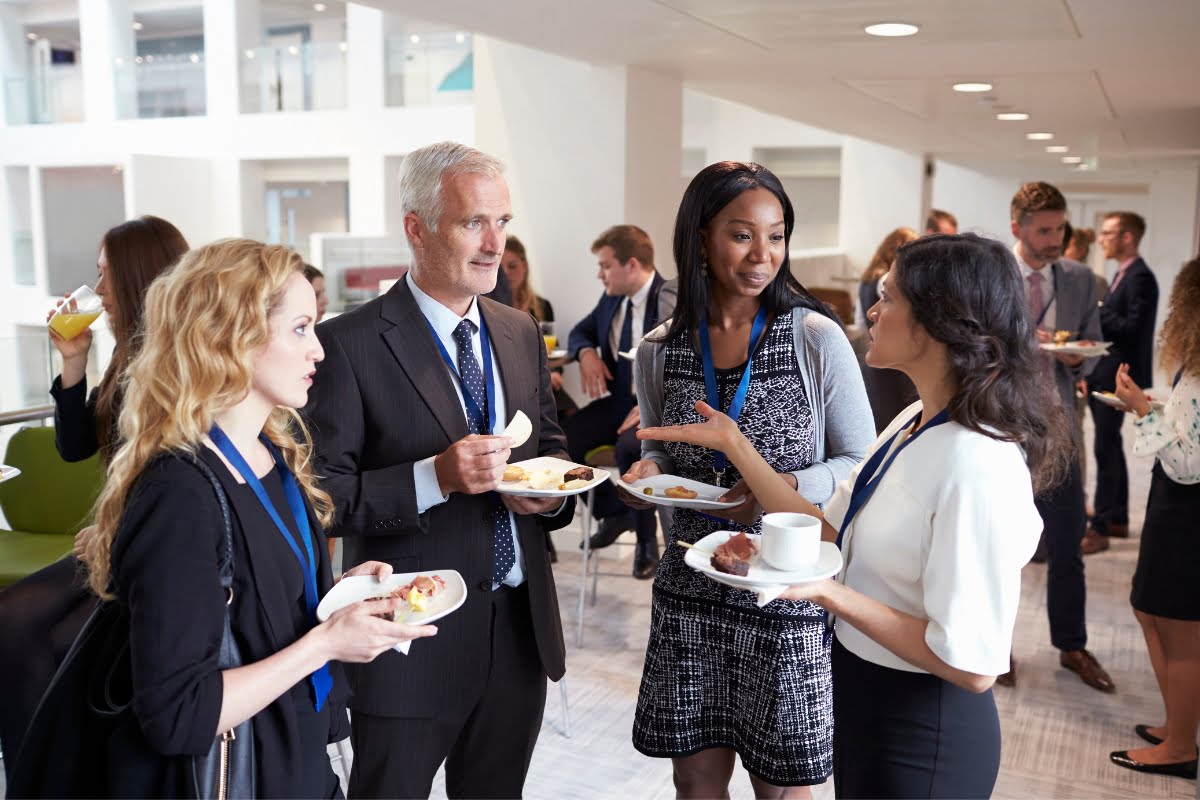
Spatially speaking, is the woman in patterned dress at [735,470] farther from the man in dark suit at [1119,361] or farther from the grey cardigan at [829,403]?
the man in dark suit at [1119,361]

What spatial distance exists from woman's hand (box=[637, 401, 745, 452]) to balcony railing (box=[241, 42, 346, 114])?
1499cm

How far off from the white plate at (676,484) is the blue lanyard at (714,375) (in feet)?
0.19

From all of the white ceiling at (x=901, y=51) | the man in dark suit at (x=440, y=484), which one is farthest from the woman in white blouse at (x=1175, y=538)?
the man in dark suit at (x=440, y=484)

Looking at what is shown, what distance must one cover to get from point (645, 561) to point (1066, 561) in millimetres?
1872

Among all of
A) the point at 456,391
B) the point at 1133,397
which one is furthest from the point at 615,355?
the point at 456,391

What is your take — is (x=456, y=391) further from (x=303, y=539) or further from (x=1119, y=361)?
(x=1119, y=361)

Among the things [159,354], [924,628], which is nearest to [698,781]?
[924,628]

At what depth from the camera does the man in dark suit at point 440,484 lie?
5.69ft

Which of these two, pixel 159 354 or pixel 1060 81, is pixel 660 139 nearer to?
pixel 1060 81

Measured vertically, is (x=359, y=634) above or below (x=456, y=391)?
below

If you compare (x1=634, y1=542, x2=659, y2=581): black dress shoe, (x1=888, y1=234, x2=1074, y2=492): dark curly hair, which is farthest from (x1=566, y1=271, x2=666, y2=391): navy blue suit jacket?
(x1=888, y1=234, x2=1074, y2=492): dark curly hair

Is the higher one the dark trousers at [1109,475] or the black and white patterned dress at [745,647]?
the black and white patterned dress at [745,647]

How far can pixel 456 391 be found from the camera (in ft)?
6.00

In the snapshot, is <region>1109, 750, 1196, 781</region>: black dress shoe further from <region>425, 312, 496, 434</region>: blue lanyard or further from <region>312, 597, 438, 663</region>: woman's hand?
<region>312, 597, 438, 663</region>: woman's hand
